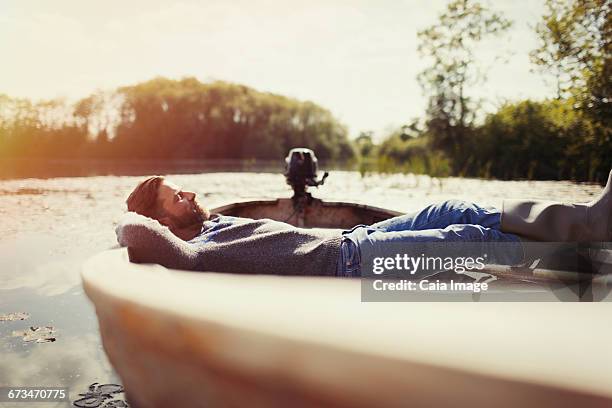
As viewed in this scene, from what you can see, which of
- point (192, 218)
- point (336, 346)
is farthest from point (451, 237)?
point (192, 218)

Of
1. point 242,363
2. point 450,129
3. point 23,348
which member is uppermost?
point 450,129

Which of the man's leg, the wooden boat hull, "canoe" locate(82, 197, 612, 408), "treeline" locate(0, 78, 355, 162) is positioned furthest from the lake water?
"treeline" locate(0, 78, 355, 162)

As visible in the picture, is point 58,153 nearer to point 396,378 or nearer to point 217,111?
point 217,111

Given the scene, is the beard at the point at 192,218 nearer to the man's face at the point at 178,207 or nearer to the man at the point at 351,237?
the man's face at the point at 178,207

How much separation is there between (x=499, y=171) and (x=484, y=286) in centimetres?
1269

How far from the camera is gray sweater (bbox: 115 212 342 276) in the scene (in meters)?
1.28

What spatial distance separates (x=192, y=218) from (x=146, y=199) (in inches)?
7.3

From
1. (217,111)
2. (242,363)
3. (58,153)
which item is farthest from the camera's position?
(217,111)

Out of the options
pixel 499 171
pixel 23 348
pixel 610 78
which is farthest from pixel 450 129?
pixel 23 348

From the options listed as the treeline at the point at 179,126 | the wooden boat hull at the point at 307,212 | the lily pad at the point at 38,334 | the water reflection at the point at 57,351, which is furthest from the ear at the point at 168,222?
the treeline at the point at 179,126

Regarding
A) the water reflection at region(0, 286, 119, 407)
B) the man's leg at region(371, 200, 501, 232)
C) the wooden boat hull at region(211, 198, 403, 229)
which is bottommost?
the water reflection at region(0, 286, 119, 407)

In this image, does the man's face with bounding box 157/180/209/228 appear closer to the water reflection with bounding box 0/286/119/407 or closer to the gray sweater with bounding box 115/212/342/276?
the gray sweater with bounding box 115/212/342/276

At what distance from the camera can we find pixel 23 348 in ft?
7.09

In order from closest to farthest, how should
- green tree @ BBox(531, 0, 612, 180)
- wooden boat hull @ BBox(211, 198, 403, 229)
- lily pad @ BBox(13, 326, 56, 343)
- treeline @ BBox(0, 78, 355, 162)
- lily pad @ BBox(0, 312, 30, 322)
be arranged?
1. lily pad @ BBox(13, 326, 56, 343)
2. lily pad @ BBox(0, 312, 30, 322)
3. wooden boat hull @ BBox(211, 198, 403, 229)
4. green tree @ BBox(531, 0, 612, 180)
5. treeline @ BBox(0, 78, 355, 162)
